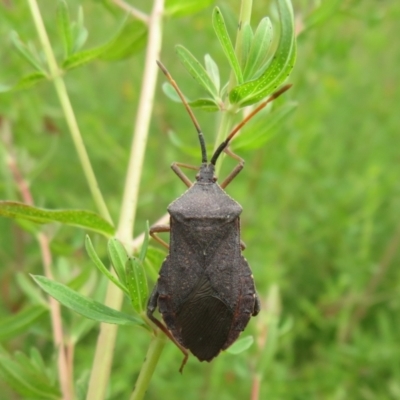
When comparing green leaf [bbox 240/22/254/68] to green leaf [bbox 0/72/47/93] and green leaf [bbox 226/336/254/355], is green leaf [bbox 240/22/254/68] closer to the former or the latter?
green leaf [bbox 0/72/47/93]

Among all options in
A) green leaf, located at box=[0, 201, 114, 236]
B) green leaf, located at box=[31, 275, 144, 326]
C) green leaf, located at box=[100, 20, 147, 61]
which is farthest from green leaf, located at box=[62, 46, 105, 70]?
green leaf, located at box=[31, 275, 144, 326]

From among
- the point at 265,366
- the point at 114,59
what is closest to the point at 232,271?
the point at 265,366

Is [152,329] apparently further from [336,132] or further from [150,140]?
[336,132]

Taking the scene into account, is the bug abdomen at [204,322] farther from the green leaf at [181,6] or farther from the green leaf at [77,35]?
the green leaf at [181,6]

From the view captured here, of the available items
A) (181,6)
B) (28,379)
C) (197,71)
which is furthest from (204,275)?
(181,6)

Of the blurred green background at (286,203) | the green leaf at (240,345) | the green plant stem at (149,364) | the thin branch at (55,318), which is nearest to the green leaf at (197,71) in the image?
the green plant stem at (149,364)
